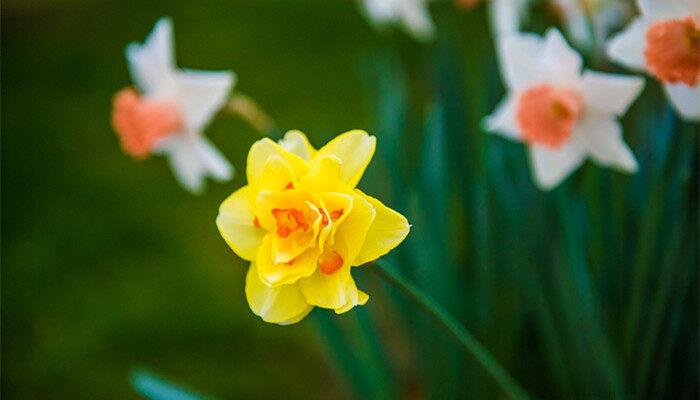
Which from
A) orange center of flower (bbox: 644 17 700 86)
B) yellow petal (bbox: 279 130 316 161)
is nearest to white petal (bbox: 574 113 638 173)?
orange center of flower (bbox: 644 17 700 86)

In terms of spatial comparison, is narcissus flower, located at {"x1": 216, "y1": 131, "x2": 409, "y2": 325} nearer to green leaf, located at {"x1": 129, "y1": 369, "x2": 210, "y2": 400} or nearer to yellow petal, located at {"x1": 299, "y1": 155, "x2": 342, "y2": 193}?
yellow petal, located at {"x1": 299, "y1": 155, "x2": 342, "y2": 193}

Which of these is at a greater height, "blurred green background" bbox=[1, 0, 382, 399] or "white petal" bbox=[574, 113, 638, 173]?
"white petal" bbox=[574, 113, 638, 173]

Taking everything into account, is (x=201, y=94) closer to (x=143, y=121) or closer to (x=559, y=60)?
(x=143, y=121)

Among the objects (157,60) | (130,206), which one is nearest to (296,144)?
(157,60)

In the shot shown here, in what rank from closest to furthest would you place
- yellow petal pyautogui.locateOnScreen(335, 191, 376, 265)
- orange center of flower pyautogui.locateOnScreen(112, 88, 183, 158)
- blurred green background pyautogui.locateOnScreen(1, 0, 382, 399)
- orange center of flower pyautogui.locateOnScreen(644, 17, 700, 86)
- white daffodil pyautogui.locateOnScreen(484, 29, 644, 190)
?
yellow petal pyautogui.locateOnScreen(335, 191, 376, 265) < orange center of flower pyautogui.locateOnScreen(644, 17, 700, 86) < white daffodil pyautogui.locateOnScreen(484, 29, 644, 190) < orange center of flower pyautogui.locateOnScreen(112, 88, 183, 158) < blurred green background pyautogui.locateOnScreen(1, 0, 382, 399)

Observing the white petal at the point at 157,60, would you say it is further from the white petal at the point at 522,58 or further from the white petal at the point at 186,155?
the white petal at the point at 522,58
